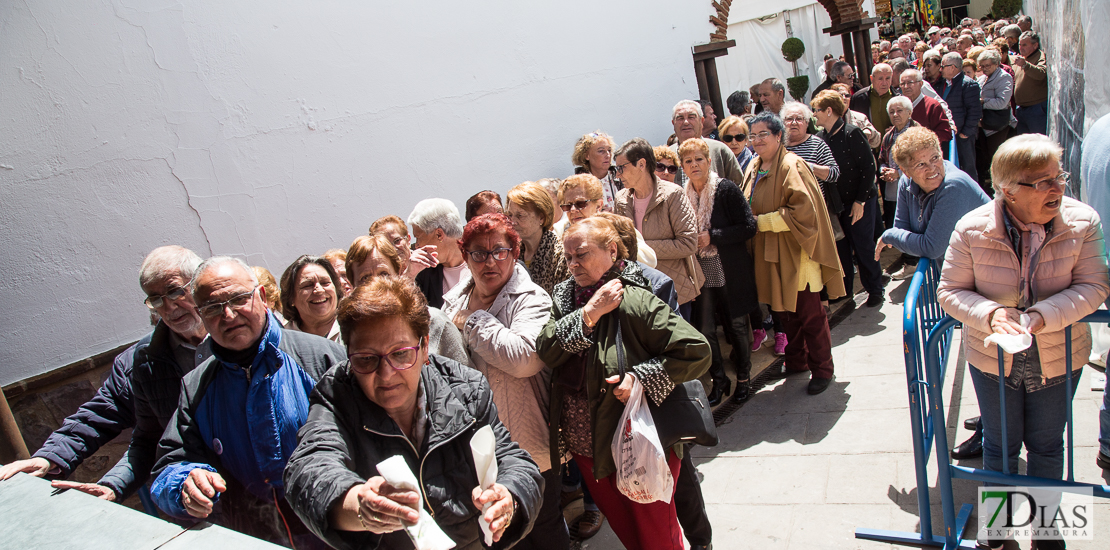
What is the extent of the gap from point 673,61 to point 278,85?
5481mm

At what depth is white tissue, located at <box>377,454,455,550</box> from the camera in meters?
1.63

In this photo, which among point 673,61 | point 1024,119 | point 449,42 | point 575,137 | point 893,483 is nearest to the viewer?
point 893,483

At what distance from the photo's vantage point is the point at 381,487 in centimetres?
168

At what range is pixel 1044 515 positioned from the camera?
2.56m

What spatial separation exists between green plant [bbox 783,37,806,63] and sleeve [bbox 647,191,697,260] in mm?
11357

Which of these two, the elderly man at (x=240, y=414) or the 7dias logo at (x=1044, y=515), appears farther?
the 7dias logo at (x=1044, y=515)

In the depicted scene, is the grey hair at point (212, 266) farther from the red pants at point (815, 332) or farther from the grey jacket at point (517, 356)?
the red pants at point (815, 332)

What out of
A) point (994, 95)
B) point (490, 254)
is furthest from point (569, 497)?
point (994, 95)

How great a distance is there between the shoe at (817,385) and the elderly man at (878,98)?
13.6ft

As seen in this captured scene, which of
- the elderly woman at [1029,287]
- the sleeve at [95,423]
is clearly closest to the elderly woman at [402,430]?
the sleeve at [95,423]

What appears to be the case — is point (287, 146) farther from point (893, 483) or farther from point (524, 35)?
point (893, 483)

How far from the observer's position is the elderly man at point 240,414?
2195 mm

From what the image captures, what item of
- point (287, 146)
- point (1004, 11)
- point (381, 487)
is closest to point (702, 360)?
point (381, 487)

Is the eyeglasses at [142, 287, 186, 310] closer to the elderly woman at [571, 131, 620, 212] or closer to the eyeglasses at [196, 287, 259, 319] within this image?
the eyeglasses at [196, 287, 259, 319]
